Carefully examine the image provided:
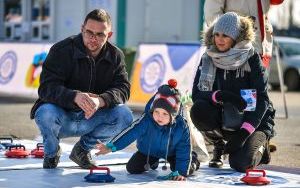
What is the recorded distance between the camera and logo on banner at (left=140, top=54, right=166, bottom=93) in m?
13.0

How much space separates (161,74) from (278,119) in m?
1.92

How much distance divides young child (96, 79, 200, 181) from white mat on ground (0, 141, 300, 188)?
4.3 inches

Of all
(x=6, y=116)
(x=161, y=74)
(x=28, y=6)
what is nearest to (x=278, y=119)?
(x=161, y=74)

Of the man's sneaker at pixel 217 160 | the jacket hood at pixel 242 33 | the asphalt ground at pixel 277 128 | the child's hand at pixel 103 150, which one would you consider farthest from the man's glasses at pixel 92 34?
the asphalt ground at pixel 277 128

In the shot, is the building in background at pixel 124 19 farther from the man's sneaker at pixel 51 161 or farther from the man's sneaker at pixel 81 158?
the man's sneaker at pixel 51 161

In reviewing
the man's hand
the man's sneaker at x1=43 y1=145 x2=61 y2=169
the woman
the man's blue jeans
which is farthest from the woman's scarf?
the man's sneaker at x1=43 y1=145 x2=61 y2=169

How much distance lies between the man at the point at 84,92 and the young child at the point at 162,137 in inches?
13.5

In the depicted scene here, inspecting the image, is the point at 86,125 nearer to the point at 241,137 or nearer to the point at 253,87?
the point at 241,137

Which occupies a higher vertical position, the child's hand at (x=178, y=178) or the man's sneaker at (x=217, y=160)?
the man's sneaker at (x=217, y=160)

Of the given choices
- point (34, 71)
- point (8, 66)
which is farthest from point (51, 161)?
point (8, 66)

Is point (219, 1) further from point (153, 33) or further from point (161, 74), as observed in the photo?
point (153, 33)

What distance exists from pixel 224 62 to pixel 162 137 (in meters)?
0.92

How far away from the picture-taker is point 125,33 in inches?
834

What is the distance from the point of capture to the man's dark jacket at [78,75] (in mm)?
6539
